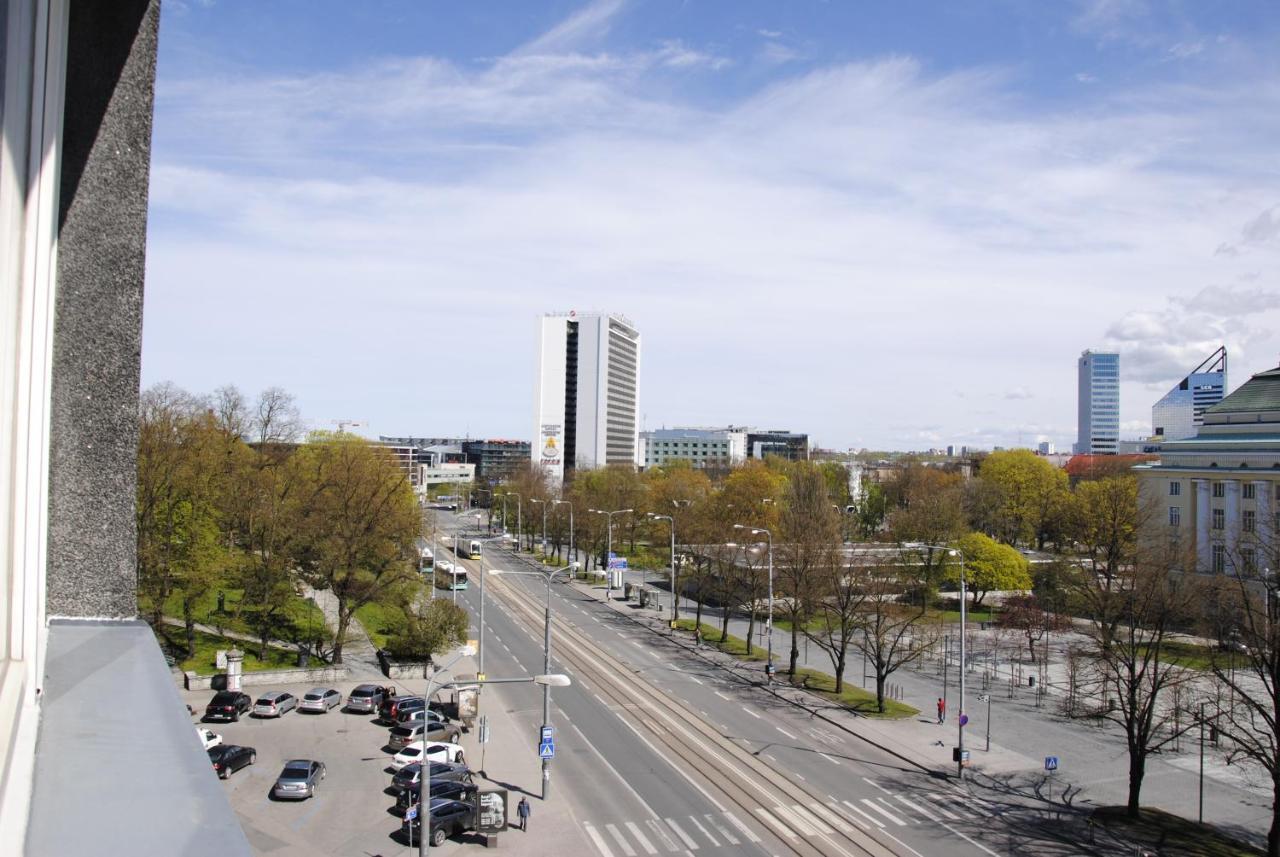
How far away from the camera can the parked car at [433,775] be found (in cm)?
2302

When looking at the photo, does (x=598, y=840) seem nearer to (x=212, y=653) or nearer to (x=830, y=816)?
(x=830, y=816)

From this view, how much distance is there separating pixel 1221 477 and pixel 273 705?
57.2 m

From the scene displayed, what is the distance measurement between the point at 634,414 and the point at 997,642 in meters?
113

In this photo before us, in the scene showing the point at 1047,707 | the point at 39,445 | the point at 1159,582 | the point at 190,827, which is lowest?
the point at 1047,707

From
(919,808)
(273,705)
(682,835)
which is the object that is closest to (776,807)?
(682,835)

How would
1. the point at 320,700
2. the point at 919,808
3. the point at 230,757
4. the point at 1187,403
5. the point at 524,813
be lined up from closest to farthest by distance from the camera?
the point at 524,813 < the point at 919,808 < the point at 230,757 < the point at 320,700 < the point at 1187,403

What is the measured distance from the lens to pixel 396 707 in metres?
30.6

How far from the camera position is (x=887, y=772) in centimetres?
2628

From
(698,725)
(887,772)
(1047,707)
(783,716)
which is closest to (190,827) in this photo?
(887,772)

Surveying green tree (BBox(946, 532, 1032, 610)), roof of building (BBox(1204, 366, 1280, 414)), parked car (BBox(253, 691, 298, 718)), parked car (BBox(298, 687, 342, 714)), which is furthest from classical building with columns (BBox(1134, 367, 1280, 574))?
parked car (BBox(253, 691, 298, 718))

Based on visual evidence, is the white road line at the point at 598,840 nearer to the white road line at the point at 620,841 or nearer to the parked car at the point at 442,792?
the white road line at the point at 620,841

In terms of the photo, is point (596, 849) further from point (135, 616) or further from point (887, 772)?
point (135, 616)

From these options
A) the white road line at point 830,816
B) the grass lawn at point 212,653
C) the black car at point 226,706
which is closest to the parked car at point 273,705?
the black car at point 226,706

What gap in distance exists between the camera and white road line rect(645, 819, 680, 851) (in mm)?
19969
